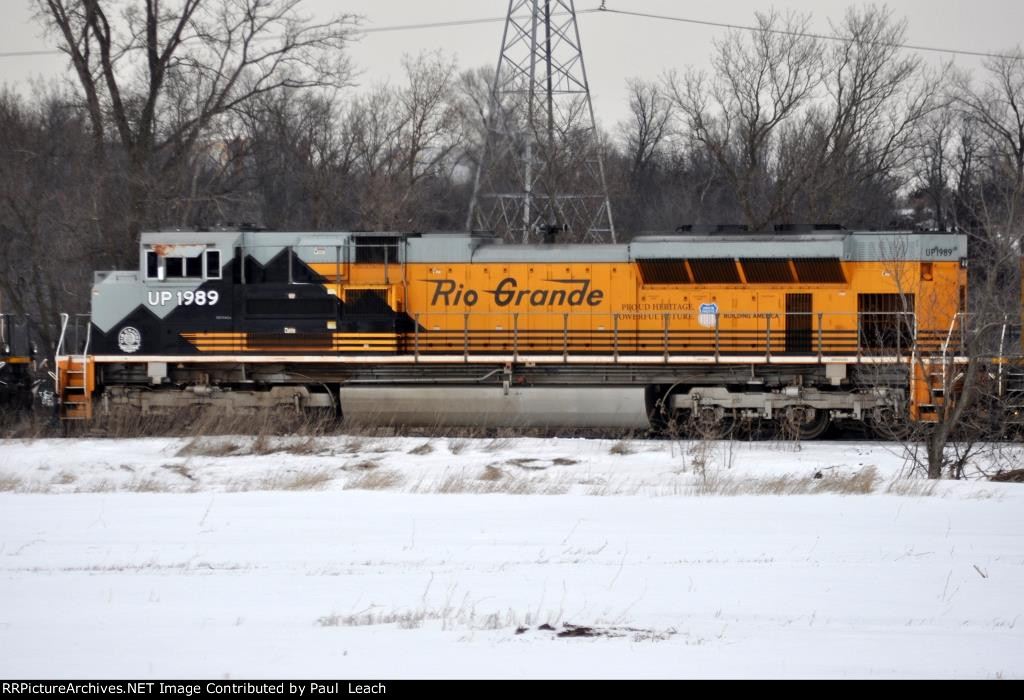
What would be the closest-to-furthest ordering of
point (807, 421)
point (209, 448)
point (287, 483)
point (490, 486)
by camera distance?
point (490, 486), point (287, 483), point (209, 448), point (807, 421)

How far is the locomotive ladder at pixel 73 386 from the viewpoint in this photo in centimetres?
1902

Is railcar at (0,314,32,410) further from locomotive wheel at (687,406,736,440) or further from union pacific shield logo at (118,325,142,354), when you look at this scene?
locomotive wheel at (687,406,736,440)

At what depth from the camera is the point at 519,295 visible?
62.4 ft

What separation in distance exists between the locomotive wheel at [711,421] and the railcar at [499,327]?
5 centimetres

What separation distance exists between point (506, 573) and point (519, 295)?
10689 mm

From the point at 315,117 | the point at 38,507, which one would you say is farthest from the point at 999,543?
the point at 315,117

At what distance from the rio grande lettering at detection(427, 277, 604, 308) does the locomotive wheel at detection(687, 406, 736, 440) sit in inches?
98.1

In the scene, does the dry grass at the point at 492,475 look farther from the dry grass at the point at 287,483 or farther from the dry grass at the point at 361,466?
the dry grass at the point at 287,483

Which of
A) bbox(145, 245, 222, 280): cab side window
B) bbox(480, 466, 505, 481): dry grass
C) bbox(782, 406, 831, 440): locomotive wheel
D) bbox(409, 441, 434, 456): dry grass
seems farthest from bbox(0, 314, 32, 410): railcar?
bbox(782, 406, 831, 440): locomotive wheel

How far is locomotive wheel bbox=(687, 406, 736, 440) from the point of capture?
18.0m

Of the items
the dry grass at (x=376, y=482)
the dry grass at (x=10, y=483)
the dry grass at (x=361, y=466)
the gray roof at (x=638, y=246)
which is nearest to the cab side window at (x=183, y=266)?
the gray roof at (x=638, y=246)

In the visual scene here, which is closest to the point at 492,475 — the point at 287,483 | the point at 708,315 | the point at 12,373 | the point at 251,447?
the point at 287,483

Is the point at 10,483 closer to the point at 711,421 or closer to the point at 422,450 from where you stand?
the point at 422,450

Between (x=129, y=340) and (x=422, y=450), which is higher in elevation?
(x=129, y=340)
